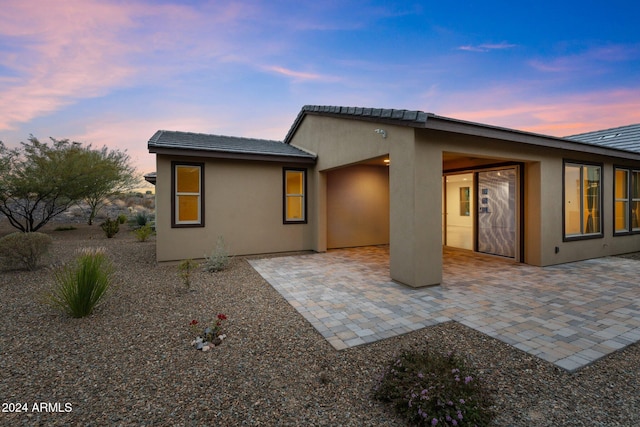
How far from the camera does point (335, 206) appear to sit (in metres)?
9.70

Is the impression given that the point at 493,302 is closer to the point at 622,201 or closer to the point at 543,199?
the point at 543,199

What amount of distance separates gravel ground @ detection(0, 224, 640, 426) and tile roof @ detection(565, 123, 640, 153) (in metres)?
12.4

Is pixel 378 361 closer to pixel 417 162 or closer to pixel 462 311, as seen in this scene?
pixel 462 311

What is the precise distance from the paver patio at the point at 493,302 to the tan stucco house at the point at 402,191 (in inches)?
27.0

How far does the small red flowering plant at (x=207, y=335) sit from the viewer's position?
305 centimetres

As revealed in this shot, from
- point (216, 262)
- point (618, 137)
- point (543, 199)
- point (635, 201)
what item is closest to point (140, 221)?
point (216, 262)

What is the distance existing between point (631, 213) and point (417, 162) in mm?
8712

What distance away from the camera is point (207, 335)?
319 cm

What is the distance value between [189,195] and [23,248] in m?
3.57

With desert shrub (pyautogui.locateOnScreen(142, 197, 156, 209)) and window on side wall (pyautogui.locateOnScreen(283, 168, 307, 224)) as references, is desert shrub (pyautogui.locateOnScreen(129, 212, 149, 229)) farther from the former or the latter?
window on side wall (pyautogui.locateOnScreen(283, 168, 307, 224))

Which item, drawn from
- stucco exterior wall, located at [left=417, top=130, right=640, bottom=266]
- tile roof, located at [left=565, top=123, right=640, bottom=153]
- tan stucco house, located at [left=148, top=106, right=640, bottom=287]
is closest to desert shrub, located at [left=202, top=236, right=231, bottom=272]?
tan stucco house, located at [left=148, top=106, right=640, bottom=287]

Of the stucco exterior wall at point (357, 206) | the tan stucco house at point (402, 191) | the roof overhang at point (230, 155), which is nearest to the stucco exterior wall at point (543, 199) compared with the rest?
the tan stucco house at point (402, 191)

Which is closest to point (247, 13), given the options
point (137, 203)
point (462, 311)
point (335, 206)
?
point (335, 206)

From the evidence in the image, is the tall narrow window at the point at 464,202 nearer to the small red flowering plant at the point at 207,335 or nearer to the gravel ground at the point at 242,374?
the gravel ground at the point at 242,374
